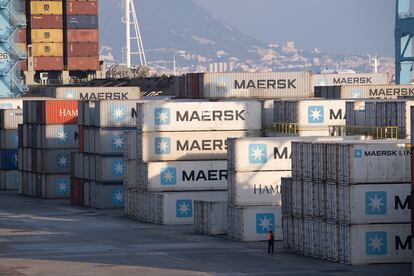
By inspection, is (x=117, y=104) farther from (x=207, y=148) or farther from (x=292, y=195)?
(x=292, y=195)

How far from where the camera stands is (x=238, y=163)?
71.5 metres

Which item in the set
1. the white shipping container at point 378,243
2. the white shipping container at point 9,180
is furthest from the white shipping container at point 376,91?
the white shipping container at point 378,243

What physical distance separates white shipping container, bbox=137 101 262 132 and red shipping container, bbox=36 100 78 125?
75.0 feet

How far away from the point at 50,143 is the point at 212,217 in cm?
3424

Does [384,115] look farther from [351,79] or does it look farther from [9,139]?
[9,139]

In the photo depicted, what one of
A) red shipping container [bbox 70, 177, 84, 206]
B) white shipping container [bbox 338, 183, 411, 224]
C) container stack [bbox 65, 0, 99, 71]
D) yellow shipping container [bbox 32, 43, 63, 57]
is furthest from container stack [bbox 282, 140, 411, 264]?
yellow shipping container [bbox 32, 43, 63, 57]

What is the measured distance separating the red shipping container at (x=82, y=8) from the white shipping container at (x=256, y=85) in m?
65.6

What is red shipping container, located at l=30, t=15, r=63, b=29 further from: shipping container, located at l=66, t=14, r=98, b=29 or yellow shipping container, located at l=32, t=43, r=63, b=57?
yellow shipping container, located at l=32, t=43, r=63, b=57

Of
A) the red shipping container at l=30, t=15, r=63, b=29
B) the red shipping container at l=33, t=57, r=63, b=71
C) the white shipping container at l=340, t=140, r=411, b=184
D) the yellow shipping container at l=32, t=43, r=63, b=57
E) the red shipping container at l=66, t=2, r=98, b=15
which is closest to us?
the white shipping container at l=340, t=140, r=411, b=184

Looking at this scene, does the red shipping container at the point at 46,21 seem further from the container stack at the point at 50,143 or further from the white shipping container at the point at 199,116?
the white shipping container at the point at 199,116

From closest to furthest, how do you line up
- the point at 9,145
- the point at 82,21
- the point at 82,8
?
the point at 9,145
the point at 82,8
the point at 82,21

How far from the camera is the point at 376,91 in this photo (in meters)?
104

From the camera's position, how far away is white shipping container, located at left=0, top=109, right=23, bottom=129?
11981 cm

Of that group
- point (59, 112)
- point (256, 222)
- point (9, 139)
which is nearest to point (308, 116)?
point (256, 222)
